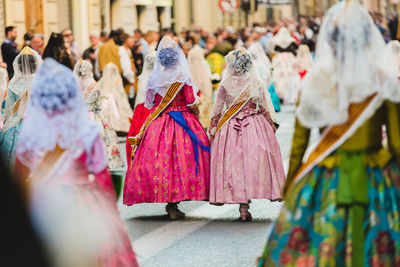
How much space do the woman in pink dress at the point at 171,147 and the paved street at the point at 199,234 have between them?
0.25 m

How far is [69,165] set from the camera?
19.5 feet

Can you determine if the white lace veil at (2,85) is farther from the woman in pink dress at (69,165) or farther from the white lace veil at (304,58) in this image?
the white lace veil at (304,58)

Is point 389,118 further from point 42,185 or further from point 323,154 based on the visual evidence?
point 42,185

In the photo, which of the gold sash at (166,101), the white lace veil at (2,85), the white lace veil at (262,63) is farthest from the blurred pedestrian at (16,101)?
the white lace veil at (262,63)

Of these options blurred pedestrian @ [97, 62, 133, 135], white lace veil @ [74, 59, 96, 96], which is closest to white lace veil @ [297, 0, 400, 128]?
white lace veil @ [74, 59, 96, 96]

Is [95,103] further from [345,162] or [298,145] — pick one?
[345,162]

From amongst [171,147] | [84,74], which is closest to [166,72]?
[171,147]

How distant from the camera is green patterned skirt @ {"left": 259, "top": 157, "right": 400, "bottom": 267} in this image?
5773mm

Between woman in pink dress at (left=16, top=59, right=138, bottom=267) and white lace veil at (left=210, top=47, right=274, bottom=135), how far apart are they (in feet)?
14.3


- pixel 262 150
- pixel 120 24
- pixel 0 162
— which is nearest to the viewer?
pixel 0 162

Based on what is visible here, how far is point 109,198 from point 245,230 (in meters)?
3.86

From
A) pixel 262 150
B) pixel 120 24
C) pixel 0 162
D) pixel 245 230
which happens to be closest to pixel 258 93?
pixel 262 150

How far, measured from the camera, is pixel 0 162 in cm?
367

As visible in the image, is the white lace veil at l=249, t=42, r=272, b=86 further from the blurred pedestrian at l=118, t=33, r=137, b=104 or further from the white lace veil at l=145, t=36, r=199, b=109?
the white lace veil at l=145, t=36, r=199, b=109
